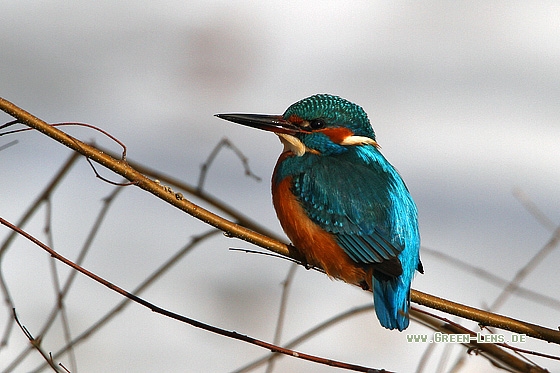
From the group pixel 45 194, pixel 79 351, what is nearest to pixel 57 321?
pixel 79 351

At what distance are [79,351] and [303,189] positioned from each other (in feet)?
4.32

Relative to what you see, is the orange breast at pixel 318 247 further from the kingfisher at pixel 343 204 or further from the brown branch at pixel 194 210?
the brown branch at pixel 194 210

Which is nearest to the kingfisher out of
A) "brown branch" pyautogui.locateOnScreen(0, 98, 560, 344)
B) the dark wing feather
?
the dark wing feather

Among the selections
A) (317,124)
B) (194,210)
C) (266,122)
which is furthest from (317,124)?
(194,210)

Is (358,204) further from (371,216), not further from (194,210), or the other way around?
(194,210)

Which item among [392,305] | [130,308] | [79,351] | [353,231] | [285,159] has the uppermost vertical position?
[285,159]

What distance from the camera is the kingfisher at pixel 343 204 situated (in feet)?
4.40

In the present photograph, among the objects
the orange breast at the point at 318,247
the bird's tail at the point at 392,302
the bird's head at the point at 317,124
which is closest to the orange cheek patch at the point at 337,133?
the bird's head at the point at 317,124

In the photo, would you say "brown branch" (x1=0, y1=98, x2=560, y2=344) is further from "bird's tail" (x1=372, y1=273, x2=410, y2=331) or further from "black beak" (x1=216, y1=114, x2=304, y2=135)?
"black beak" (x1=216, y1=114, x2=304, y2=135)

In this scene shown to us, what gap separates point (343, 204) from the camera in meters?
1.41

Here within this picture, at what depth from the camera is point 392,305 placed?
1294 millimetres

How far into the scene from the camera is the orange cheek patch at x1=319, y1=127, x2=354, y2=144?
155 centimetres

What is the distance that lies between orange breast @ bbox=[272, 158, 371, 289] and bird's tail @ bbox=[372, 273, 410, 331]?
0.08 metres

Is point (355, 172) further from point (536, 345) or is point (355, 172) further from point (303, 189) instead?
point (536, 345)
